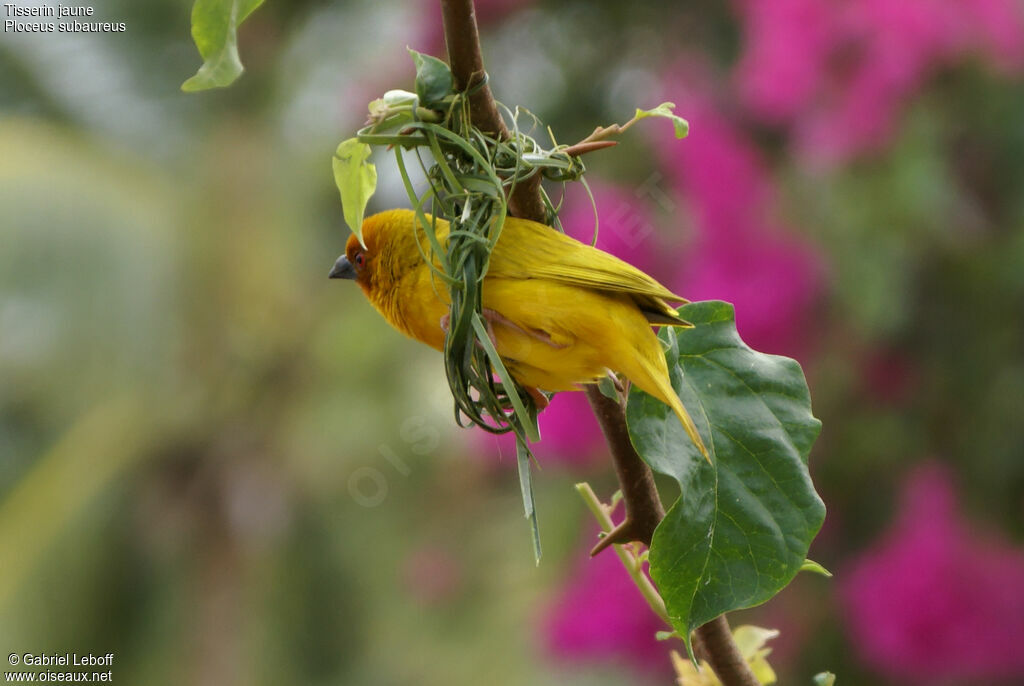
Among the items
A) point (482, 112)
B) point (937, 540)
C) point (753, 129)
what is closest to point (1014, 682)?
point (937, 540)

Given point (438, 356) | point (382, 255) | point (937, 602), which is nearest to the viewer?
point (382, 255)

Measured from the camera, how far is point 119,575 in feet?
23.4

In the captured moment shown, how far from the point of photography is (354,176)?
4.09 ft

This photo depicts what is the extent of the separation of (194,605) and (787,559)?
22.3 ft

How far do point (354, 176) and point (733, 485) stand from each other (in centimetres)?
55

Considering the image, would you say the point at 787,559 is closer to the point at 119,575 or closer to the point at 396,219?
the point at 396,219

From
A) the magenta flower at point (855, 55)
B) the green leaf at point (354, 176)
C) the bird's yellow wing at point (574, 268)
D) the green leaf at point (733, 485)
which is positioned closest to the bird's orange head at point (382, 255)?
the bird's yellow wing at point (574, 268)

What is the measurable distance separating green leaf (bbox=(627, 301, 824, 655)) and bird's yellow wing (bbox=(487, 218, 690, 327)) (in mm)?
131

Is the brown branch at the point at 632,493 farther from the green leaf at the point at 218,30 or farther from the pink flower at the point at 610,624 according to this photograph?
the pink flower at the point at 610,624

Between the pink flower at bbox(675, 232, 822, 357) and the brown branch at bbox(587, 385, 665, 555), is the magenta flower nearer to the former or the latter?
the pink flower at bbox(675, 232, 822, 357)

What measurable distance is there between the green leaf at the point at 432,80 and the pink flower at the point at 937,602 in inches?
132

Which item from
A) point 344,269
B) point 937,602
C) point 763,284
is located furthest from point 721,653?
point 937,602

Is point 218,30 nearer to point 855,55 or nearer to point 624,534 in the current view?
point 624,534

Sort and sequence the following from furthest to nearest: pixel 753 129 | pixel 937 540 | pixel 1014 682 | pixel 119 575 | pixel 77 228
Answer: pixel 119 575 < pixel 77 228 < pixel 753 129 < pixel 1014 682 < pixel 937 540
